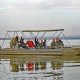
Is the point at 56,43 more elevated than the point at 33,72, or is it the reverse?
the point at 56,43

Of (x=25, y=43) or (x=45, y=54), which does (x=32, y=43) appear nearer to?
(x=25, y=43)

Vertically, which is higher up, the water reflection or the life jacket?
the life jacket

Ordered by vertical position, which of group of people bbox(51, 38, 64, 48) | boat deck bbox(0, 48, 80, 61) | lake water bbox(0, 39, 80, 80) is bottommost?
lake water bbox(0, 39, 80, 80)

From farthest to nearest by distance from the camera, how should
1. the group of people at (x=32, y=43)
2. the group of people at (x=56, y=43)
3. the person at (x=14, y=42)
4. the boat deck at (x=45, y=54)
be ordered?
the person at (x=14, y=42) < the group of people at (x=32, y=43) < the group of people at (x=56, y=43) < the boat deck at (x=45, y=54)

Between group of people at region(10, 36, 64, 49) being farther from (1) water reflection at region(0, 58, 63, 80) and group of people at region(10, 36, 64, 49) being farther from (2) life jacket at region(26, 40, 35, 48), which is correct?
(1) water reflection at region(0, 58, 63, 80)

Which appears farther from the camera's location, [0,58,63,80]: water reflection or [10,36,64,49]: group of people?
[10,36,64,49]: group of people

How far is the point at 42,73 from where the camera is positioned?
22.9 ft

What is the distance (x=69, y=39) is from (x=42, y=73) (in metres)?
4.25

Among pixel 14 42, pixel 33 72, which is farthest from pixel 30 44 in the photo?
pixel 33 72

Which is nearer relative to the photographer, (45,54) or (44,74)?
(44,74)

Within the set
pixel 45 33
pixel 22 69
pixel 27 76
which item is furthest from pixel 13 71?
pixel 45 33

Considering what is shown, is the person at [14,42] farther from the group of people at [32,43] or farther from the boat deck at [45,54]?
the boat deck at [45,54]

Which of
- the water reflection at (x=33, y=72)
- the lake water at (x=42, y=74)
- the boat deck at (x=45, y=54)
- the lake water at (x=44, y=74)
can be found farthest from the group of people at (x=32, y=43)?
the lake water at (x=42, y=74)

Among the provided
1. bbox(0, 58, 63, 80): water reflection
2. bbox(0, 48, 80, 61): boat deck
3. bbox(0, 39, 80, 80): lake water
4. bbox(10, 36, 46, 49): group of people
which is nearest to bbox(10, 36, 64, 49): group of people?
bbox(10, 36, 46, 49): group of people
